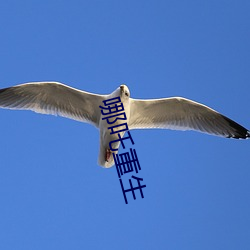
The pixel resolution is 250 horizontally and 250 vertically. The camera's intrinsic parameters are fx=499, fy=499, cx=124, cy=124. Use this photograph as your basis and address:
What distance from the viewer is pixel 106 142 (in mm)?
6648

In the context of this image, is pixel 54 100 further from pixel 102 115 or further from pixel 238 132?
pixel 238 132

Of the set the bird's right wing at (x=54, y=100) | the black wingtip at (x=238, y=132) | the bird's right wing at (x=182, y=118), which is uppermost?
the bird's right wing at (x=54, y=100)

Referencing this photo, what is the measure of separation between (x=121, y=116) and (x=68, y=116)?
1.04m

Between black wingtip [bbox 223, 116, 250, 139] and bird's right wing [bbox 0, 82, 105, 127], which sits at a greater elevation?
bird's right wing [bbox 0, 82, 105, 127]

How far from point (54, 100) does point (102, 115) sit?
29.2 inches

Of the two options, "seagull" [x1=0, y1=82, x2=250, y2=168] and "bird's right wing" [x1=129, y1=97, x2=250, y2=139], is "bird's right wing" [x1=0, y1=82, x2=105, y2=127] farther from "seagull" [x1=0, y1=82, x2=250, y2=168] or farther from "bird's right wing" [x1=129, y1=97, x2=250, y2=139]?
"bird's right wing" [x1=129, y1=97, x2=250, y2=139]

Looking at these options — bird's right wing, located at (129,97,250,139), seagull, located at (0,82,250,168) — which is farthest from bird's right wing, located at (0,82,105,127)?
bird's right wing, located at (129,97,250,139)

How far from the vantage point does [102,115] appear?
6.82 metres

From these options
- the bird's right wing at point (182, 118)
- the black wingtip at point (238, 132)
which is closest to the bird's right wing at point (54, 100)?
the bird's right wing at point (182, 118)

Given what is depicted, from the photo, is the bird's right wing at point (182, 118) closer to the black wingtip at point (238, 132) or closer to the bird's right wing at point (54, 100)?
the black wingtip at point (238, 132)

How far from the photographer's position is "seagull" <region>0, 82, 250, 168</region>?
6801 mm

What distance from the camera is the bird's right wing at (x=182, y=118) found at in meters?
7.04

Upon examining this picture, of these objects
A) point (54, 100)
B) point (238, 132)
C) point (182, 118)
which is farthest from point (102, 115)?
point (238, 132)

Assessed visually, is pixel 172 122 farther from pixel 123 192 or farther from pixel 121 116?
pixel 123 192
